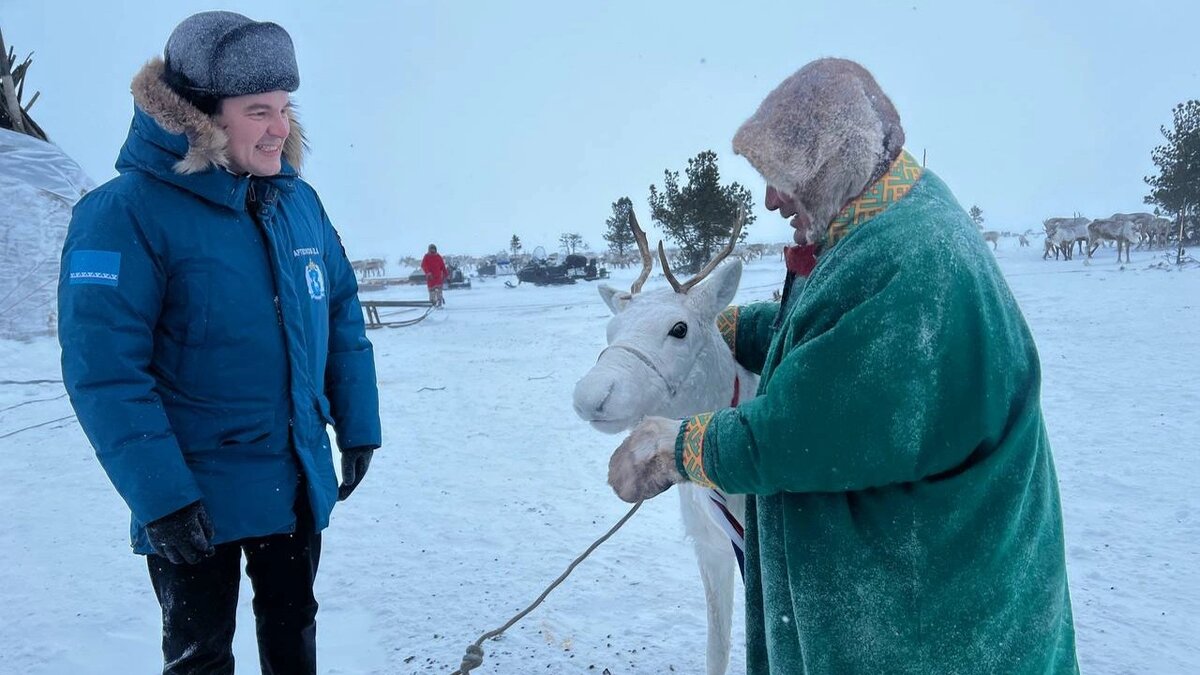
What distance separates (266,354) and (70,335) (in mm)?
437

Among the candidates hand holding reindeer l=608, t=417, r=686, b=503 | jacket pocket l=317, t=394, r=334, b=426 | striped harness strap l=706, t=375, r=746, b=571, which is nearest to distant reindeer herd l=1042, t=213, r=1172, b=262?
striped harness strap l=706, t=375, r=746, b=571

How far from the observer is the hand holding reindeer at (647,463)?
145cm

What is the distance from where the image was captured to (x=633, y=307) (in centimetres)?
240

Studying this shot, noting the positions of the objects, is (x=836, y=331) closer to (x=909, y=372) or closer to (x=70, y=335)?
(x=909, y=372)

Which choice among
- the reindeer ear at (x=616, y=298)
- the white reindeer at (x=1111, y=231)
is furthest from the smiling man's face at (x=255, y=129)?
the white reindeer at (x=1111, y=231)

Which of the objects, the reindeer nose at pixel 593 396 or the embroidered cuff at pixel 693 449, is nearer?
the embroidered cuff at pixel 693 449

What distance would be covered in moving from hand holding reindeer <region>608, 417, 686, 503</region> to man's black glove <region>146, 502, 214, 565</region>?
3.56ft

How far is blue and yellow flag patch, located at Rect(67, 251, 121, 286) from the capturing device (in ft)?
5.13

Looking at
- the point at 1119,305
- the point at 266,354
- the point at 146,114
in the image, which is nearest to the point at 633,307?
the point at 266,354

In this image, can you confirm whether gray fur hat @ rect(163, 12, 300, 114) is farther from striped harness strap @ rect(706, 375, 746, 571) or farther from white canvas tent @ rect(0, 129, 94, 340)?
white canvas tent @ rect(0, 129, 94, 340)

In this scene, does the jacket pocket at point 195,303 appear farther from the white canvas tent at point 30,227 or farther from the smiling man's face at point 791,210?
the white canvas tent at point 30,227

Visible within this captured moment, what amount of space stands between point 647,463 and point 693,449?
149 mm

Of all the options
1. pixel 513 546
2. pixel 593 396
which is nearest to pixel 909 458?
pixel 593 396

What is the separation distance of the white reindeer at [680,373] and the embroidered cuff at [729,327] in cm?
6
